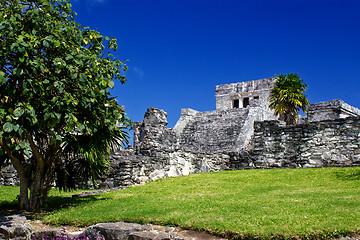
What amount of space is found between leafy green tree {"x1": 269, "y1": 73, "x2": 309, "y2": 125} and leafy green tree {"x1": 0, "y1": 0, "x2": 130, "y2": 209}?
17132 mm

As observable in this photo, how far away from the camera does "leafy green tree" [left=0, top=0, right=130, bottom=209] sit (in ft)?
22.4

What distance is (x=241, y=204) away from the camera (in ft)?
23.6

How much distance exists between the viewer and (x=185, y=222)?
6156 millimetres

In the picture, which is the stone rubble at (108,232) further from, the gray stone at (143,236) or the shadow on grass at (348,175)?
the shadow on grass at (348,175)

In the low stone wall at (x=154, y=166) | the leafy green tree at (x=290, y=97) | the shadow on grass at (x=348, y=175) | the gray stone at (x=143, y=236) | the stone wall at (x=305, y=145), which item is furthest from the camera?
the leafy green tree at (x=290, y=97)

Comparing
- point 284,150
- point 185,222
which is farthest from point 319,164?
point 185,222

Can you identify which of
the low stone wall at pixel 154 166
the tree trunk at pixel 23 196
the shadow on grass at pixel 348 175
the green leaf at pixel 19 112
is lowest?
the tree trunk at pixel 23 196

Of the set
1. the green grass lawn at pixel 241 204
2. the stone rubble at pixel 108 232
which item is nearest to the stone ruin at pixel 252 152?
the green grass lawn at pixel 241 204

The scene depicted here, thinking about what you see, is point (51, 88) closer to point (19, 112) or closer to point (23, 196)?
point (19, 112)

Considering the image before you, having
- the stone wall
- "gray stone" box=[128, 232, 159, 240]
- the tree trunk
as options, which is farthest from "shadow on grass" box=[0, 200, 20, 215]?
the stone wall

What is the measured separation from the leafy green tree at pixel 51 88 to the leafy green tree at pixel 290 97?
17.1 m

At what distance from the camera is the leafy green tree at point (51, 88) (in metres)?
6.83

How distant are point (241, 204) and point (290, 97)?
18032mm

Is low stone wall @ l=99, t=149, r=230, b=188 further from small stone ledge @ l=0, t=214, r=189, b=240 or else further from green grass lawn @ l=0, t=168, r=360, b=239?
small stone ledge @ l=0, t=214, r=189, b=240
